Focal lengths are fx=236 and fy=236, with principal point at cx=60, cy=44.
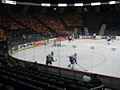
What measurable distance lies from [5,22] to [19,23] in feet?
8.53

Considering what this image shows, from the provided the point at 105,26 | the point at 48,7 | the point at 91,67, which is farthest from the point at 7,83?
the point at 48,7

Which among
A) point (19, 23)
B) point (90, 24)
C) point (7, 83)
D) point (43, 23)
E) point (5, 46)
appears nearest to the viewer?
point (7, 83)

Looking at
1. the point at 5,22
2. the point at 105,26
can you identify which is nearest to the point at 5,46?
the point at 5,22

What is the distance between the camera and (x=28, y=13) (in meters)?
39.4

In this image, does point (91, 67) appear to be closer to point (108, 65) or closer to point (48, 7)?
point (108, 65)

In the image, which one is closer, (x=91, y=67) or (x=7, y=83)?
(x=7, y=83)

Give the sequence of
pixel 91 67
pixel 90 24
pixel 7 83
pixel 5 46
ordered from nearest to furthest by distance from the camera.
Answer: pixel 7 83 → pixel 91 67 → pixel 5 46 → pixel 90 24

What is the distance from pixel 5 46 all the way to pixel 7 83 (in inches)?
389

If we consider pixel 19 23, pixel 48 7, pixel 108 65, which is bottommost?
pixel 108 65

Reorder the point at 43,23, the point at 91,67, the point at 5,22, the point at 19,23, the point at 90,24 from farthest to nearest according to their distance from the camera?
the point at 90,24 < the point at 43,23 < the point at 19,23 < the point at 5,22 < the point at 91,67

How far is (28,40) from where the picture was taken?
23844 millimetres

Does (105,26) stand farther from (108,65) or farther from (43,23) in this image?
(108,65)

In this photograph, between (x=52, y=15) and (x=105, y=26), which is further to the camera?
(x=52, y=15)

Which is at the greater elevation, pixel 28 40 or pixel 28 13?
pixel 28 13
